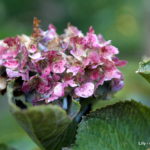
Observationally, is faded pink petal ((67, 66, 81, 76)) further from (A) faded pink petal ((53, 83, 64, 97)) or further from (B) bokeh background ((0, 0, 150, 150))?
(B) bokeh background ((0, 0, 150, 150))

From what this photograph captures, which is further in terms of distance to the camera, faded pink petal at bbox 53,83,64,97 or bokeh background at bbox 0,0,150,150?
bokeh background at bbox 0,0,150,150

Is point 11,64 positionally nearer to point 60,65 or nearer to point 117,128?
point 60,65

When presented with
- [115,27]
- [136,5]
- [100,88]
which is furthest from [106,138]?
[115,27]

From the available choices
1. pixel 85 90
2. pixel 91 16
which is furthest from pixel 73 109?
pixel 91 16

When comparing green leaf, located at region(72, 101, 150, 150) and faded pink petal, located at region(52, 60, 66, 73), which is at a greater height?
faded pink petal, located at region(52, 60, 66, 73)

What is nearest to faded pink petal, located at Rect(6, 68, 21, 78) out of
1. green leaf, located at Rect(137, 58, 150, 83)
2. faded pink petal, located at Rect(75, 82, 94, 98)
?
faded pink petal, located at Rect(75, 82, 94, 98)

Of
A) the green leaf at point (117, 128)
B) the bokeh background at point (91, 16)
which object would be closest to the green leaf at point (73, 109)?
the green leaf at point (117, 128)

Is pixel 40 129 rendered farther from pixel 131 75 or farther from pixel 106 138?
pixel 131 75
